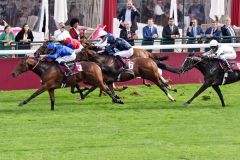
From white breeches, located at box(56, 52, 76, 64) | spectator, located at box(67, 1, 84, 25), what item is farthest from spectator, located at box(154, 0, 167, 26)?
white breeches, located at box(56, 52, 76, 64)

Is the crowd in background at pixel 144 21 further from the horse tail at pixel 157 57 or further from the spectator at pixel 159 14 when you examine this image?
the horse tail at pixel 157 57

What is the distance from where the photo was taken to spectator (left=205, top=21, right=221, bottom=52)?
28.1m

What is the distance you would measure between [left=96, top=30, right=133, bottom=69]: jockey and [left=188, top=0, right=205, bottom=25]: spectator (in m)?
6.17

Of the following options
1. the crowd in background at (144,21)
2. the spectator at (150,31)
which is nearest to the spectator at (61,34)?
the crowd in background at (144,21)

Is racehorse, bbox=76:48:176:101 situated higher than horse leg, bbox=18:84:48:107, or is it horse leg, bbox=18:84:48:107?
racehorse, bbox=76:48:176:101

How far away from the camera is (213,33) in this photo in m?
28.5

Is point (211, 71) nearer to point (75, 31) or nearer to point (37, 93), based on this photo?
point (75, 31)

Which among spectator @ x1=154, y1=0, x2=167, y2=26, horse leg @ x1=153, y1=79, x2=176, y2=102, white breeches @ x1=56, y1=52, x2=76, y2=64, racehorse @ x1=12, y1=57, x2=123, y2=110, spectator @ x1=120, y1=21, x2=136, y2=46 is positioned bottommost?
horse leg @ x1=153, y1=79, x2=176, y2=102

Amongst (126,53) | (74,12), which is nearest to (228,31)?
(74,12)

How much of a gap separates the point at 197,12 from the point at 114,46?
6726 millimetres

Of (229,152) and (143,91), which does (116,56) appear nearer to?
(143,91)

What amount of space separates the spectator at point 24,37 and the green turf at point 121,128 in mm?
1102

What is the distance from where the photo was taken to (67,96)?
995 inches

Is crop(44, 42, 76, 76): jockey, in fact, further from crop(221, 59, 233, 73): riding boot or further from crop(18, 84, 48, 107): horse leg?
crop(221, 59, 233, 73): riding boot
